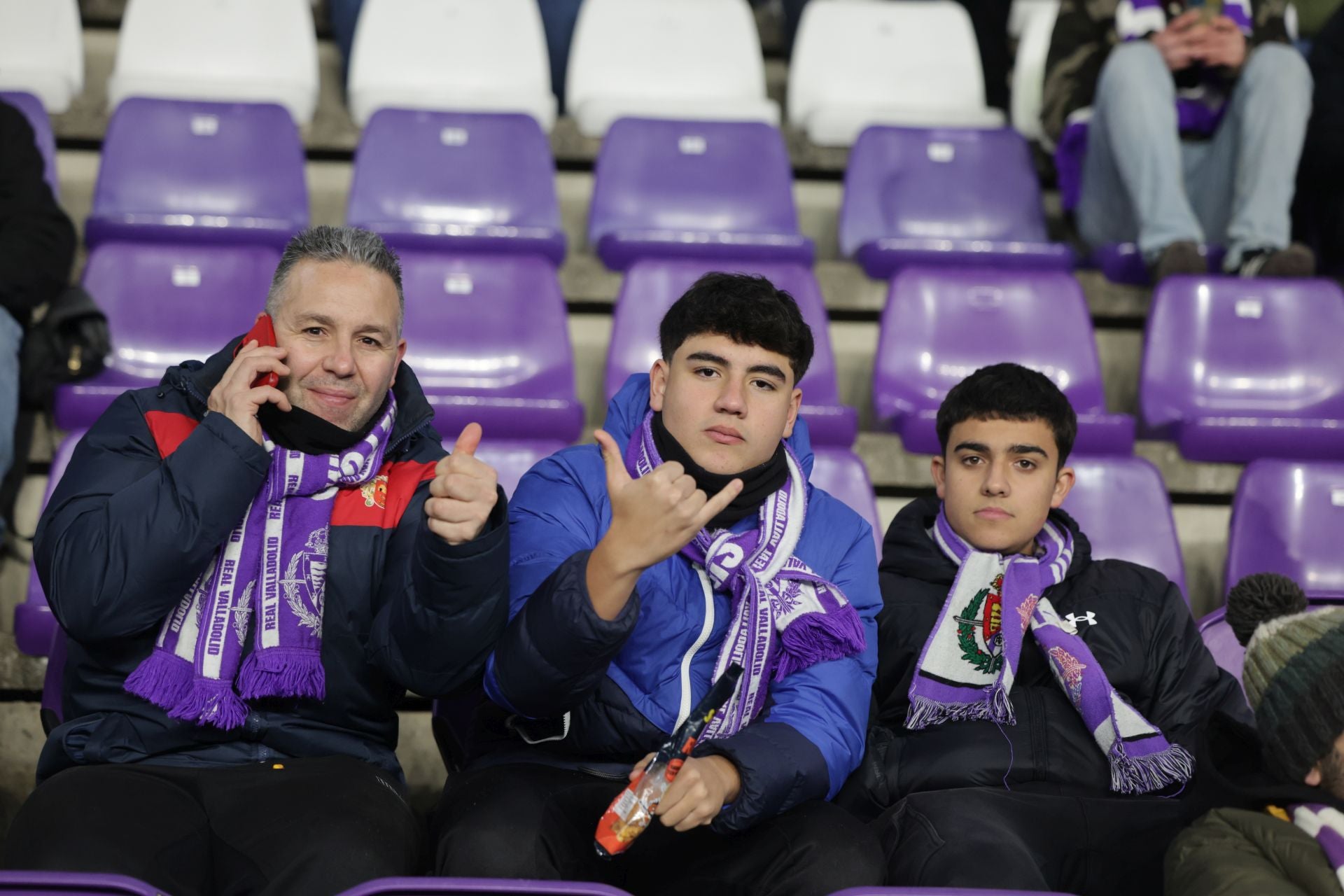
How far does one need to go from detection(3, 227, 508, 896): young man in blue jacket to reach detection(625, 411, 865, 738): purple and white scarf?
0.32m

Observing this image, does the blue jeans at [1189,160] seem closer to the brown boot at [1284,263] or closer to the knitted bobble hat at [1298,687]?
the brown boot at [1284,263]

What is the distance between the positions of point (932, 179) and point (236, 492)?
2.55 m

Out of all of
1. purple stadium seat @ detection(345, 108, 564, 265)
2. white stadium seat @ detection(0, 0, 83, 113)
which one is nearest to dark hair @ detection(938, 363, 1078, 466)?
purple stadium seat @ detection(345, 108, 564, 265)

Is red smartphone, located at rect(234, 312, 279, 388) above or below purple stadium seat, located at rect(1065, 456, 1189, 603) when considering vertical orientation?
above

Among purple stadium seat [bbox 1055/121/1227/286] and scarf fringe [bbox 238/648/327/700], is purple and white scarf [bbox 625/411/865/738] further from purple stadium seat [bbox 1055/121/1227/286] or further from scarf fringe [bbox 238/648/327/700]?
purple stadium seat [bbox 1055/121/1227/286]

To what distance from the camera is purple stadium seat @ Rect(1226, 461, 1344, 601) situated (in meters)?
2.77

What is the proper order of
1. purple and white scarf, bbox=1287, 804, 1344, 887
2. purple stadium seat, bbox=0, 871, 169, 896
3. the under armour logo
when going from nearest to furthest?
purple stadium seat, bbox=0, 871, 169, 896
purple and white scarf, bbox=1287, 804, 1344, 887
the under armour logo

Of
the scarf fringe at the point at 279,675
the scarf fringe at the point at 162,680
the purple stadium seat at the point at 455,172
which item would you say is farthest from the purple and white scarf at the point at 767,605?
the purple stadium seat at the point at 455,172

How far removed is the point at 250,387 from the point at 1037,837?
3.74 ft

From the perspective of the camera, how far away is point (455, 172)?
3621 mm

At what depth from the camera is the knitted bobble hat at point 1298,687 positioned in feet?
5.03

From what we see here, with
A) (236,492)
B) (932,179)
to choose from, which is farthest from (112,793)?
(932,179)

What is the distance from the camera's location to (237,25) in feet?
13.3

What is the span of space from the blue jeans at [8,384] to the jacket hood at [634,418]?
3.59 feet
